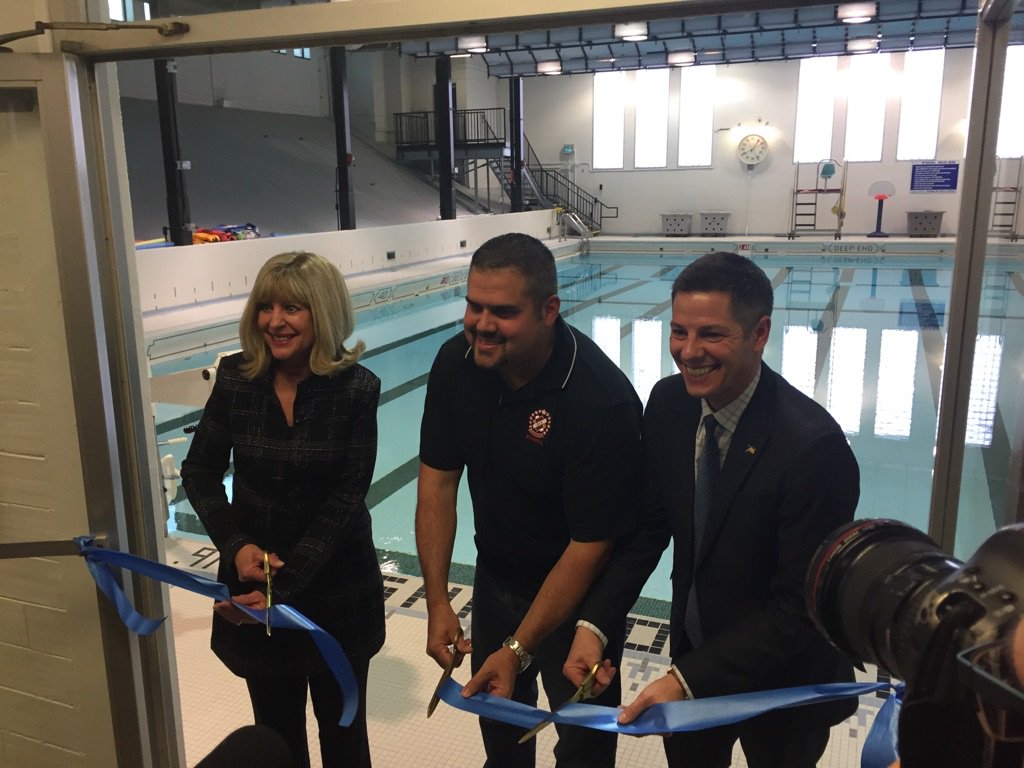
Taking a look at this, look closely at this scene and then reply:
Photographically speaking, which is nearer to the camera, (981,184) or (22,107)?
(981,184)

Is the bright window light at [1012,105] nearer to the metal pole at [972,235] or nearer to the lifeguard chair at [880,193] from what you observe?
the metal pole at [972,235]

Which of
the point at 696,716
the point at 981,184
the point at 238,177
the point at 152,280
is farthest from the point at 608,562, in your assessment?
the point at 238,177

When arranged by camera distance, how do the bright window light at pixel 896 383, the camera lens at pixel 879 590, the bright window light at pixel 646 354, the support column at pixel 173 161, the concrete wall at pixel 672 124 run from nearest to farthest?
1. the camera lens at pixel 879 590
2. the bright window light at pixel 896 383
3. the bright window light at pixel 646 354
4. the support column at pixel 173 161
5. the concrete wall at pixel 672 124

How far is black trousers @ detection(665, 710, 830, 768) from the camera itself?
5.09ft

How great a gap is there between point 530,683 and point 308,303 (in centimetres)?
108

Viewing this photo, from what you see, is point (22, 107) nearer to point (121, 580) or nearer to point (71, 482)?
point (71, 482)

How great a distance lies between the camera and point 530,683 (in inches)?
76.9

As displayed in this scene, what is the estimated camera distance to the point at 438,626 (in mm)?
1752

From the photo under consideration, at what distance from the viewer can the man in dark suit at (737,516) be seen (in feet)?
4.58

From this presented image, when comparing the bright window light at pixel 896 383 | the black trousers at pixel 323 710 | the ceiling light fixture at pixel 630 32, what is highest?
the ceiling light fixture at pixel 630 32

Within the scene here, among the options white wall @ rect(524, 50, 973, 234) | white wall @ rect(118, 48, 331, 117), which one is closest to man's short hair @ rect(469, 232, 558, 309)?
white wall @ rect(118, 48, 331, 117)

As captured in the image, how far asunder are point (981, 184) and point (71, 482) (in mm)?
1996

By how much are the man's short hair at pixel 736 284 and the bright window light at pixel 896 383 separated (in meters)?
5.06

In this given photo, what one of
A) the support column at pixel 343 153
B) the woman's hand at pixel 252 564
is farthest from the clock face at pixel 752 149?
the woman's hand at pixel 252 564
